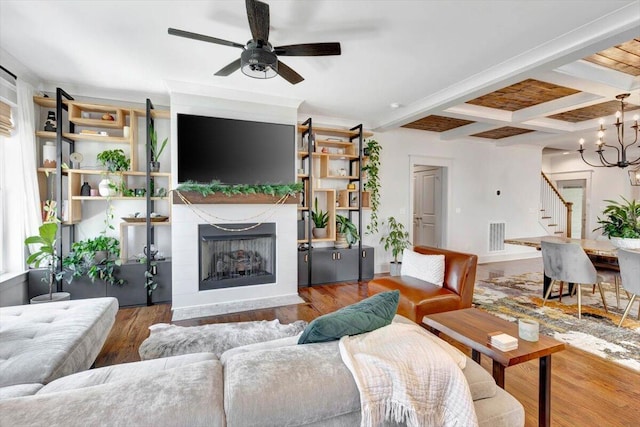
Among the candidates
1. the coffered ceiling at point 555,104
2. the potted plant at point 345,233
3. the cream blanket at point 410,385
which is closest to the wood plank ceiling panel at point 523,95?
the coffered ceiling at point 555,104

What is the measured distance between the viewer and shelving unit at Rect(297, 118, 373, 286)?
4.53m

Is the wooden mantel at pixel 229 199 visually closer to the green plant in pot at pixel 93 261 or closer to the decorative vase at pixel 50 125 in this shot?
the green plant in pot at pixel 93 261

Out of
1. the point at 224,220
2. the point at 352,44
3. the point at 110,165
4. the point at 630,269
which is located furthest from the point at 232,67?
the point at 630,269

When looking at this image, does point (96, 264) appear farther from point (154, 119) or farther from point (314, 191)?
point (314, 191)

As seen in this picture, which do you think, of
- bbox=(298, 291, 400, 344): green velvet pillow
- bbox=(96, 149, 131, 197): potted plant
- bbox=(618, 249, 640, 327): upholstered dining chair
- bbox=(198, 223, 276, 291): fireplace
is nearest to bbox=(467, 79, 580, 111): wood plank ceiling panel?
bbox=(618, 249, 640, 327): upholstered dining chair

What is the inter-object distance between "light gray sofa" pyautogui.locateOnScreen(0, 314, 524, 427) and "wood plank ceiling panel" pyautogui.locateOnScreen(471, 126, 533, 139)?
18.9 feet

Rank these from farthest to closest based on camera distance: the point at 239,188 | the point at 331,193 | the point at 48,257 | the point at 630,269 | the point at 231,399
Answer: the point at 331,193 < the point at 239,188 < the point at 48,257 < the point at 630,269 < the point at 231,399

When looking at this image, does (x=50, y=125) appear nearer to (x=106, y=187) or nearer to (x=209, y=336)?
(x=106, y=187)

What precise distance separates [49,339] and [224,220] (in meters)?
2.16

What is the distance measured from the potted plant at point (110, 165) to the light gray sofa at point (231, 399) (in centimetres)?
299

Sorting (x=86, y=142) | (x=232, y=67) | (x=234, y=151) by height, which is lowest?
(x=234, y=151)

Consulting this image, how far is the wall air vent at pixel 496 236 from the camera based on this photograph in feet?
21.7

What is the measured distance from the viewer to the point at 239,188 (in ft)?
12.0

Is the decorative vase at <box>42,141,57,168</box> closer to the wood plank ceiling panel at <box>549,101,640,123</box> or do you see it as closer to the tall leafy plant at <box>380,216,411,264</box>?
the tall leafy plant at <box>380,216,411,264</box>
